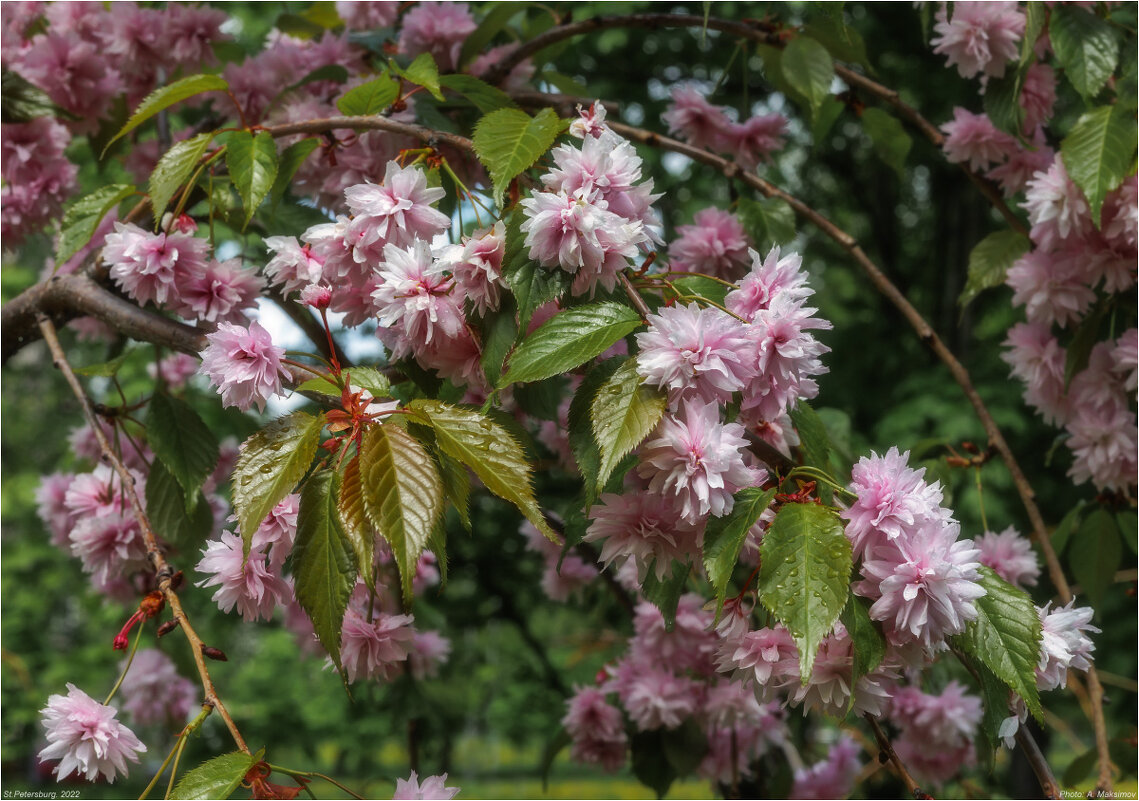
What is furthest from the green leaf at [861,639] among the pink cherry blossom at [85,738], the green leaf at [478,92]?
the green leaf at [478,92]

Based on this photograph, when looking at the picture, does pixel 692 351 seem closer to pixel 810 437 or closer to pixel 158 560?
pixel 810 437

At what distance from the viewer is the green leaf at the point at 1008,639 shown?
825mm

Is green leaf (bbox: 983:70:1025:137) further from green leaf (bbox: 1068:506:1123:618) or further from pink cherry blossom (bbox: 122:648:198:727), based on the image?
pink cherry blossom (bbox: 122:648:198:727)

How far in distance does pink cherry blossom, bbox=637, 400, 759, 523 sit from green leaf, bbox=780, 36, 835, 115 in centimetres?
85

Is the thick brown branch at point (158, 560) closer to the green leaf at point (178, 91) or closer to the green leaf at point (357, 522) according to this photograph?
the green leaf at point (357, 522)

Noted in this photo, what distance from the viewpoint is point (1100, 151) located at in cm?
140

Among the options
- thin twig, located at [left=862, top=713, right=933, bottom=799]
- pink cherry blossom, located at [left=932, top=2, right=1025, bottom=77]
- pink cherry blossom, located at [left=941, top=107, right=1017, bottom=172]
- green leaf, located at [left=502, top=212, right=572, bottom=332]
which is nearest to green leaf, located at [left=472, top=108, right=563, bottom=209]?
green leaf, located at [left=502, top=212, right=572, bottom=332]

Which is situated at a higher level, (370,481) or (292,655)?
(370,481)

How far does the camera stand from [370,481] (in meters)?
0.74

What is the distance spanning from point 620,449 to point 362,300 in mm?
427

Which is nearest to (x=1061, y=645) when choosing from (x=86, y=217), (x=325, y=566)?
(x=325, y=566)

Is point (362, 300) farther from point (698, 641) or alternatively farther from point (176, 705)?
point (176, 705)

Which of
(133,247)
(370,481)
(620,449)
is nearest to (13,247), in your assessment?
(133,247)

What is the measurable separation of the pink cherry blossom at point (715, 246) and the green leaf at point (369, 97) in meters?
0.53
